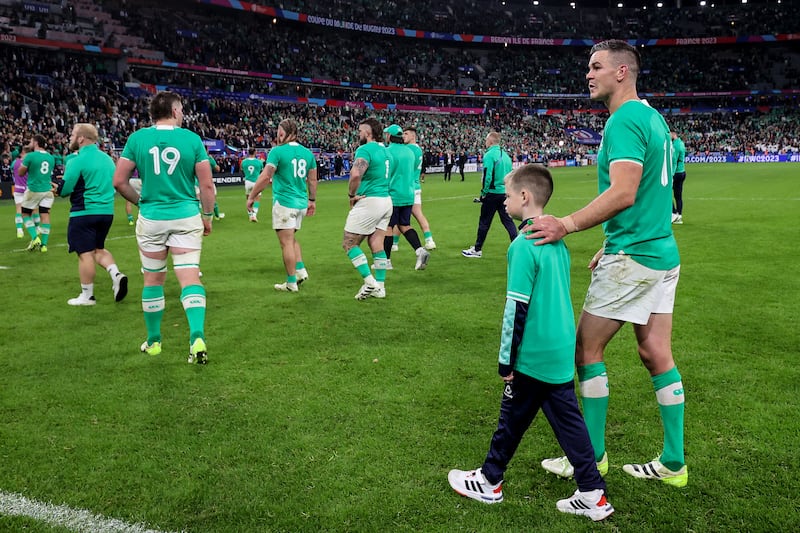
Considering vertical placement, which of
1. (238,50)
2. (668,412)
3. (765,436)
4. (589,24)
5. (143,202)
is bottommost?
(765,436)

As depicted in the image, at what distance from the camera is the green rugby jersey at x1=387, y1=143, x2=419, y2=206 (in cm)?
972

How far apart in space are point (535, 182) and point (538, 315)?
0.67 metres

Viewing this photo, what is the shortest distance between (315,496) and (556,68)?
80695 millimetres

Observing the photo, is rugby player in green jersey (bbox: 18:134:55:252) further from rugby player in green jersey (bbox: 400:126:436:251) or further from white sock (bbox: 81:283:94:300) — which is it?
rugby player in green jersey (bbox: 400:126:436:251)

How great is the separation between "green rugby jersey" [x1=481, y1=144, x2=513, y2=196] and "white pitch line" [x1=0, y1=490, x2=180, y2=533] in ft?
28.5

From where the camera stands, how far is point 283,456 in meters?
3.87

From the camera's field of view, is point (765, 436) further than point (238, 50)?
No

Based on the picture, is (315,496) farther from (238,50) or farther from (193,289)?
(238,50)

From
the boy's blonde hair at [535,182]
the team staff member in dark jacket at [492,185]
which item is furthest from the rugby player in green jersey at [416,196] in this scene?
the boy's blonde hair at [535,182]

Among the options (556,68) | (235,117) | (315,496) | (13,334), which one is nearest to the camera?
(315,496)

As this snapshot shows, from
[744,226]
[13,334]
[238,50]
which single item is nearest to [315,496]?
[13,334]

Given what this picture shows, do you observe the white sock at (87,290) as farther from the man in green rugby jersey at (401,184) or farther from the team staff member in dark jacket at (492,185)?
the team staff member in dark jacket at (492,185)

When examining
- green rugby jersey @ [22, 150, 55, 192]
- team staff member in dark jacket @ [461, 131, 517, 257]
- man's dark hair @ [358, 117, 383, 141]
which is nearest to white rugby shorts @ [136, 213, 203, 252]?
man's dark hair @ [358, 117, 383, 141]

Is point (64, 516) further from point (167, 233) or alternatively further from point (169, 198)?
point (169, 198)
